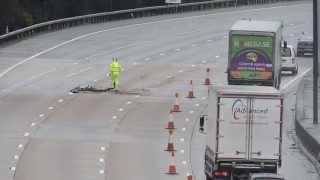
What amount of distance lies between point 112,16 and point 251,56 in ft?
129

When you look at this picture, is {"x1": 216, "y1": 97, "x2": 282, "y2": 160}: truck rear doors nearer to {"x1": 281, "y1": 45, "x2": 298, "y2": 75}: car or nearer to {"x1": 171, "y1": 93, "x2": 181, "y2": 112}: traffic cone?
{"x1": 171, "y1": 93, "x2": 181, "y2": 112}: traffic cone

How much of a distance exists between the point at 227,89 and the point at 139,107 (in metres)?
17.6

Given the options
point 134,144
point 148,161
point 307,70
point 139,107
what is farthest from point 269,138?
point 307,70

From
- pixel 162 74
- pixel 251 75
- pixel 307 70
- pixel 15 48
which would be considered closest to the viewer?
pixel 251 75

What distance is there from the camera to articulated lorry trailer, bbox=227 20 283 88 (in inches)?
1902

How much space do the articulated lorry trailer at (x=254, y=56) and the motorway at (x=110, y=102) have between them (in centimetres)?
181

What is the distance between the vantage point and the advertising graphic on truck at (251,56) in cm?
4834

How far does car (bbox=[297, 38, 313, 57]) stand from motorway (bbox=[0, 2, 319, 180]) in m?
1.18

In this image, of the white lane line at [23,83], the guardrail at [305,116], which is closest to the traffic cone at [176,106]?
the guardrail at [305,116]

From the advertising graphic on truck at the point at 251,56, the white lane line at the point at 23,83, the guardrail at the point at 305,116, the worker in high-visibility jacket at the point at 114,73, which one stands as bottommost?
the guardrail at the point at 305,116

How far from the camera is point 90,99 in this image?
47094mm

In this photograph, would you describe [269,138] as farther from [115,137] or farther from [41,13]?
[41,13]

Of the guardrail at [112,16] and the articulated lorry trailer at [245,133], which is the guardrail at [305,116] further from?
the guardrail at [112,16]

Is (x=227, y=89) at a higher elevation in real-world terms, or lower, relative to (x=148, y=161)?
higher
